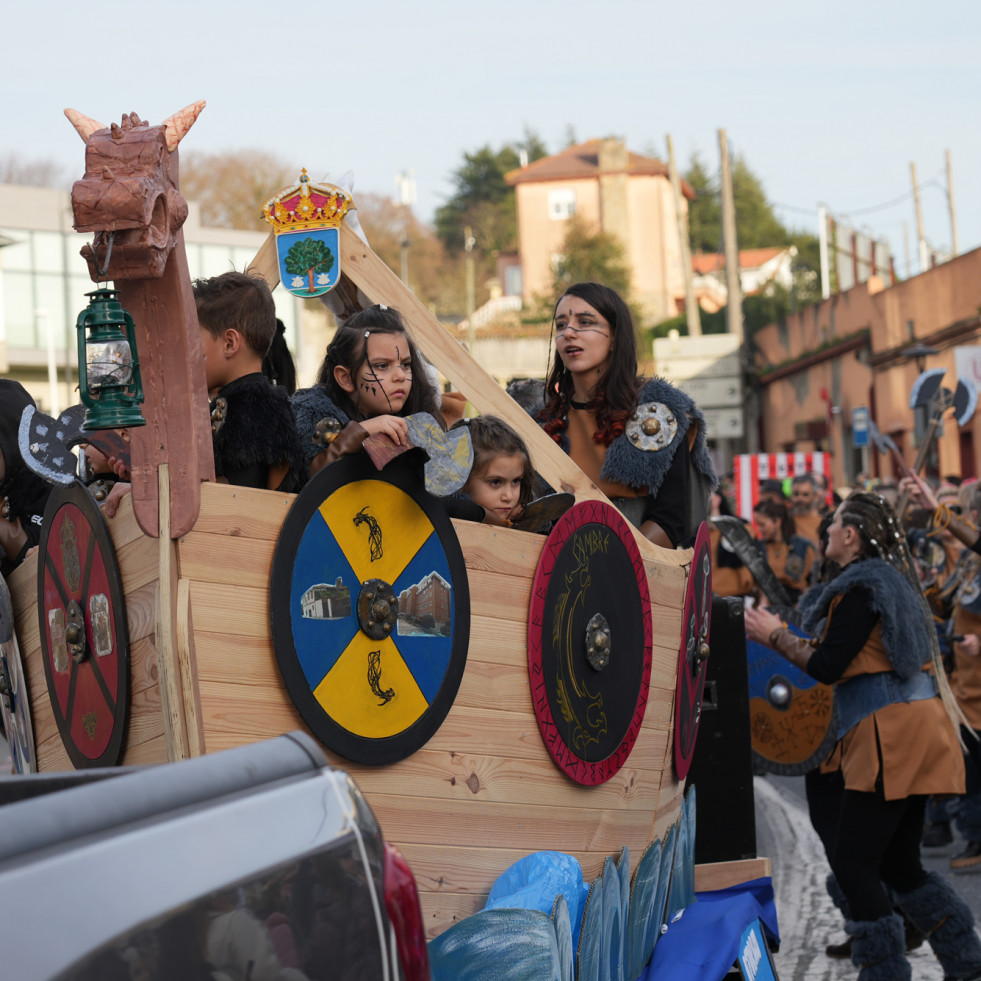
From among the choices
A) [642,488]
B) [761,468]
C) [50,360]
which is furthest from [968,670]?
[50,360]

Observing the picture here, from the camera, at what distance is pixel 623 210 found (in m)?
63.9

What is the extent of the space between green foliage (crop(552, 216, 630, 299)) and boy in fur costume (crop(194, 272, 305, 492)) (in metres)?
52.7

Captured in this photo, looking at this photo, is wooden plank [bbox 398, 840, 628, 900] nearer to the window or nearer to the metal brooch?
the metal brooch

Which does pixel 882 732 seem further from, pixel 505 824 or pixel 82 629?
pixel 82 629

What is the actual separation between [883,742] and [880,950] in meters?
0.71

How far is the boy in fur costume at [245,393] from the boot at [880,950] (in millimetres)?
2936

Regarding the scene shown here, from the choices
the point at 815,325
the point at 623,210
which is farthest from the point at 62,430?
the point at 623,210

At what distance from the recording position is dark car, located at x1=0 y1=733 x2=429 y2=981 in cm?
131

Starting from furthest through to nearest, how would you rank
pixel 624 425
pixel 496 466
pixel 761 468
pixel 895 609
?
pixel 761 468, pixel 895 609, pixel 624 425, pixel 496 466

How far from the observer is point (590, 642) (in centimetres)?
349

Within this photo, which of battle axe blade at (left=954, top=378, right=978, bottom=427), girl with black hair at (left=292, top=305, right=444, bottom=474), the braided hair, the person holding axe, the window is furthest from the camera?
the window

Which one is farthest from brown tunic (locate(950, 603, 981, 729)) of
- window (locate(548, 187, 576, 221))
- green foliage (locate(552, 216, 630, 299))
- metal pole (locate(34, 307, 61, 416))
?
window (locate(548, 187, 576, 221))

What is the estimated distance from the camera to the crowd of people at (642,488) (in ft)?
10.5

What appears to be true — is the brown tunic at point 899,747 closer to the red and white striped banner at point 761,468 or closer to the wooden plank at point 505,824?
the wooden plank at point 505,824
